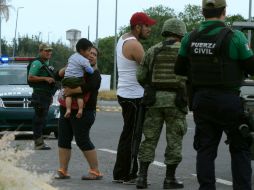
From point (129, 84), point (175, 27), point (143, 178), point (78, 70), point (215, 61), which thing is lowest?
point (143, 178)

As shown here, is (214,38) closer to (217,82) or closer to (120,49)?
(217,82)

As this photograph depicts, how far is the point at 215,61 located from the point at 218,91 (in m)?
0.25

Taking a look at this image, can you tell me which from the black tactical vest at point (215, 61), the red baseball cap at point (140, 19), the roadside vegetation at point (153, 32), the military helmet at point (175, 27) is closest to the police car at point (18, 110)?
the red baseball cap at point (140, 19)

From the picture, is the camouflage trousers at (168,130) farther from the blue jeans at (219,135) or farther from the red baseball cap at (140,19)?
the blue jeans at (219,135)

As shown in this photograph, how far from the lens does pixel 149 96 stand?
8664 millimetres

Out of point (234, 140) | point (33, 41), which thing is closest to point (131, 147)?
point (234, 140)

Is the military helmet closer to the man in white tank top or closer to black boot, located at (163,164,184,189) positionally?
the man in white tank top

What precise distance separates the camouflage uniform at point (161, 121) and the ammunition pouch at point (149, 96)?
0.05 meters

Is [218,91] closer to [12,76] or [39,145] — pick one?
[39,145]

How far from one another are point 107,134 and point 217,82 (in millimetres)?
11102

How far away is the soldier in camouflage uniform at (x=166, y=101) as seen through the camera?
866cm

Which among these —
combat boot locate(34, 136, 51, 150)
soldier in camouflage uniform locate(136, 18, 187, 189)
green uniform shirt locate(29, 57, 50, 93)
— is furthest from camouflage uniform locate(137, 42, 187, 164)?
green uniform shirt locate(29, 57, 50, 93)

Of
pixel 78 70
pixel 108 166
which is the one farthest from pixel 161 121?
pixel 108 166

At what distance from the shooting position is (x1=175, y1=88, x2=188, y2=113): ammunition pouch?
8648mm
